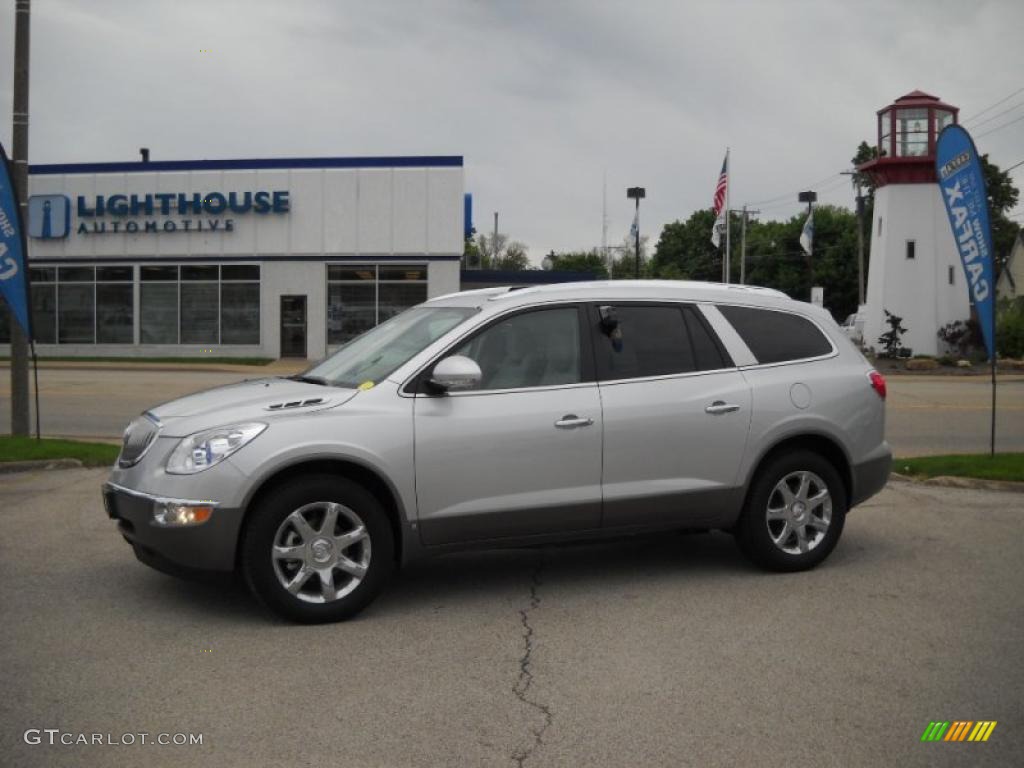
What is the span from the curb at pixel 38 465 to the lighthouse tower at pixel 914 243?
112 feet

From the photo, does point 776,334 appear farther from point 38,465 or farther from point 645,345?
point 38,465

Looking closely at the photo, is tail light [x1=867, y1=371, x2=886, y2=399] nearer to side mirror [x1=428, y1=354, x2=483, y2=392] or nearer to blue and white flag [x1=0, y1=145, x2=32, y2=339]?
side mirror [x1=428, y1=354, x2=483, y2=392]

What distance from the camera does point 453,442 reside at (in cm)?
579

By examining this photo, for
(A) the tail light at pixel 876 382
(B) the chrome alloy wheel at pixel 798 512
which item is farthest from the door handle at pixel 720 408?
(A) the tail light at pixel 876 382

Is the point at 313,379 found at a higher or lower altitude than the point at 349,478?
higher

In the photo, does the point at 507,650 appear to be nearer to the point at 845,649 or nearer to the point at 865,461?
the point at 845,649

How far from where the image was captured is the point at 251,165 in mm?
36500

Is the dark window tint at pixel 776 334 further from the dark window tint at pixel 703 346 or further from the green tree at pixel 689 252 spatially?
the green tree at pixel 689 252

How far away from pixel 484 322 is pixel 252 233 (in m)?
32.2

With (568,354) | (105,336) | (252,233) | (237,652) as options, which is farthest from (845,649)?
(105,336)

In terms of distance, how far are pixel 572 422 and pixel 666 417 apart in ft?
2.10

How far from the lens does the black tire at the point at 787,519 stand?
6.66 metres

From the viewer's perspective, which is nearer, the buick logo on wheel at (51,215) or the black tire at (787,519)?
the black tire at (787,519)

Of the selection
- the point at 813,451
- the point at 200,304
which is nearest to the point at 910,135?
the point at 200,304
